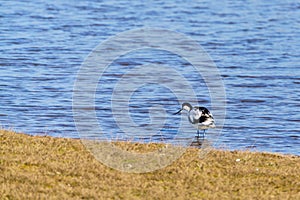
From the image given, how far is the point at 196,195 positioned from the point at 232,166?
1.27 metres

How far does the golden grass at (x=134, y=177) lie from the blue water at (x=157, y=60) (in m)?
4.31

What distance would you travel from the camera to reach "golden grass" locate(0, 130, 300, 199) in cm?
825

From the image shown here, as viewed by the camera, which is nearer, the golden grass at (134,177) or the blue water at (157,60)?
the golden grass at (134,177)

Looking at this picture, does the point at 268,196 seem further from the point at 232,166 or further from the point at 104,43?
the point at 104,43

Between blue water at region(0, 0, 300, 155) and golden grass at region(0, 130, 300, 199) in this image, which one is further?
blue water at region(0, 0, 300, 155)

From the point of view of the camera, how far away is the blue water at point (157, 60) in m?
17.2

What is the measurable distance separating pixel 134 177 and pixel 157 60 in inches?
722

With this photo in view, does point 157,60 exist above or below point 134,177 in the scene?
below

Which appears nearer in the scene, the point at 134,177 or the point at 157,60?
the point at 134,177

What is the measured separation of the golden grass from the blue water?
14.1ft

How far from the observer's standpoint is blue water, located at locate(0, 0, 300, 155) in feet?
56.3

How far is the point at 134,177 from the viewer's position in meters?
8.83

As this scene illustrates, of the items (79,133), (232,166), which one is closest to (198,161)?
(232,166)

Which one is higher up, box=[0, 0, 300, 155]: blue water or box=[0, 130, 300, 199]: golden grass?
box=[0, 130, 300, 199]: golden grass
